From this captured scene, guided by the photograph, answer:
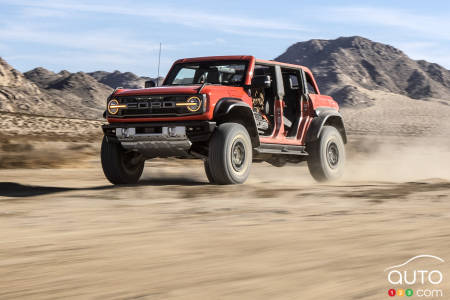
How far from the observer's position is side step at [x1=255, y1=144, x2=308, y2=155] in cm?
954

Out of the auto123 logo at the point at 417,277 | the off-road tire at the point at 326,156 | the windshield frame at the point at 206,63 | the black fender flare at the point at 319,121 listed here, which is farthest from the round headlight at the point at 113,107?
the auto123 logo at the point at 417,277

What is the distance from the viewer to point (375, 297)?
127 inches

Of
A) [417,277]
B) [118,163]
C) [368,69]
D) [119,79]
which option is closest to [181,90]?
[118,163]

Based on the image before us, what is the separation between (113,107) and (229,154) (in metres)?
1.66

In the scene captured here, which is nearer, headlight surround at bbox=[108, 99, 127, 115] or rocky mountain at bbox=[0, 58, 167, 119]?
headlight surround at bbox=[108, 99, 127, 115]

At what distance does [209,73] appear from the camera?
981 centimetres

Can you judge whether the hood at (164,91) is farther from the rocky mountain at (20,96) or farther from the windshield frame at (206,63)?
the rocky mountain at (20,96)

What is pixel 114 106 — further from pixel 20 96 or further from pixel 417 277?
pixel 20 96

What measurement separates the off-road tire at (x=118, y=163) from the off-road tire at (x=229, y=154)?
140cm

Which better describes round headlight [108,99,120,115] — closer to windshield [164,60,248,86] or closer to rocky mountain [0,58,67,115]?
windshield [164,60,248,86]

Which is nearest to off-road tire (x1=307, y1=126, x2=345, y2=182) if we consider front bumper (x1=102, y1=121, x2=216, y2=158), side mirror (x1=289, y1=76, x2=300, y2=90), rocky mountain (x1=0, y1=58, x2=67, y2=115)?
side mirror (x1=289, y1=76, x2=300, y2=90)

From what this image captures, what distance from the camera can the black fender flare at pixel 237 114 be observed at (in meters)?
8.73

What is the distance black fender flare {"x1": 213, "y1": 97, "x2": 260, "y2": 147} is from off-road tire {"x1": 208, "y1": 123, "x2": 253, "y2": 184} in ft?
0.60

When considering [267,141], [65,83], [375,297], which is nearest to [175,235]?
[375,297]
